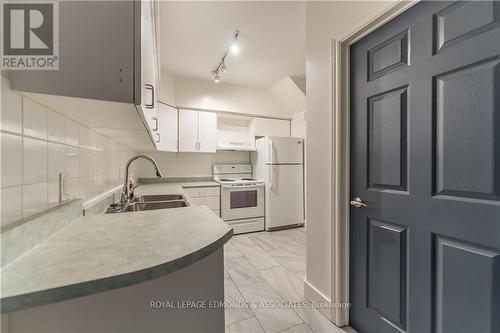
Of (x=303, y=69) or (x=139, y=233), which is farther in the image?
(x=303, y=69)

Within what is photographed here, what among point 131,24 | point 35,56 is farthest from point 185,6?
point 35,56

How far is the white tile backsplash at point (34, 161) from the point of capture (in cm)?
59

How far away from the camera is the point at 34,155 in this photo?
0.63m

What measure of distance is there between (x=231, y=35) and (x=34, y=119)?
7.23 ft

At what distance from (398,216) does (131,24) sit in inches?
58.6

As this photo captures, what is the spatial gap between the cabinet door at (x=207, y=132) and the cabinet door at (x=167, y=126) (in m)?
0.41

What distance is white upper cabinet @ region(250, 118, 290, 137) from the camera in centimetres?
396

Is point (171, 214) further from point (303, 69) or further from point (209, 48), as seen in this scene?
point (303, 69)

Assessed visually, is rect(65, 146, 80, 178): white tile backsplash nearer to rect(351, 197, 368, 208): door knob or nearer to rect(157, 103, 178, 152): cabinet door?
rect(351, 197, 368, 208): door knob

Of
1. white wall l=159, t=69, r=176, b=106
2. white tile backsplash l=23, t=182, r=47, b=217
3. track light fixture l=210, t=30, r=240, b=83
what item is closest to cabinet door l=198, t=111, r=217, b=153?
white wall l=159, t=69, r=176, b=106

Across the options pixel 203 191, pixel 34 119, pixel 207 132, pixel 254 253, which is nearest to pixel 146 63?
pixel 34 119

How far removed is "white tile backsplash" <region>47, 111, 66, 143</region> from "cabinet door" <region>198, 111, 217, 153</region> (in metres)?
2.69

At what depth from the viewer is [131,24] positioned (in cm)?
62

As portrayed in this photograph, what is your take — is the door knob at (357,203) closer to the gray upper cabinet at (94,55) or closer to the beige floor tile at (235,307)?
the beige floor tile at (235,307)
